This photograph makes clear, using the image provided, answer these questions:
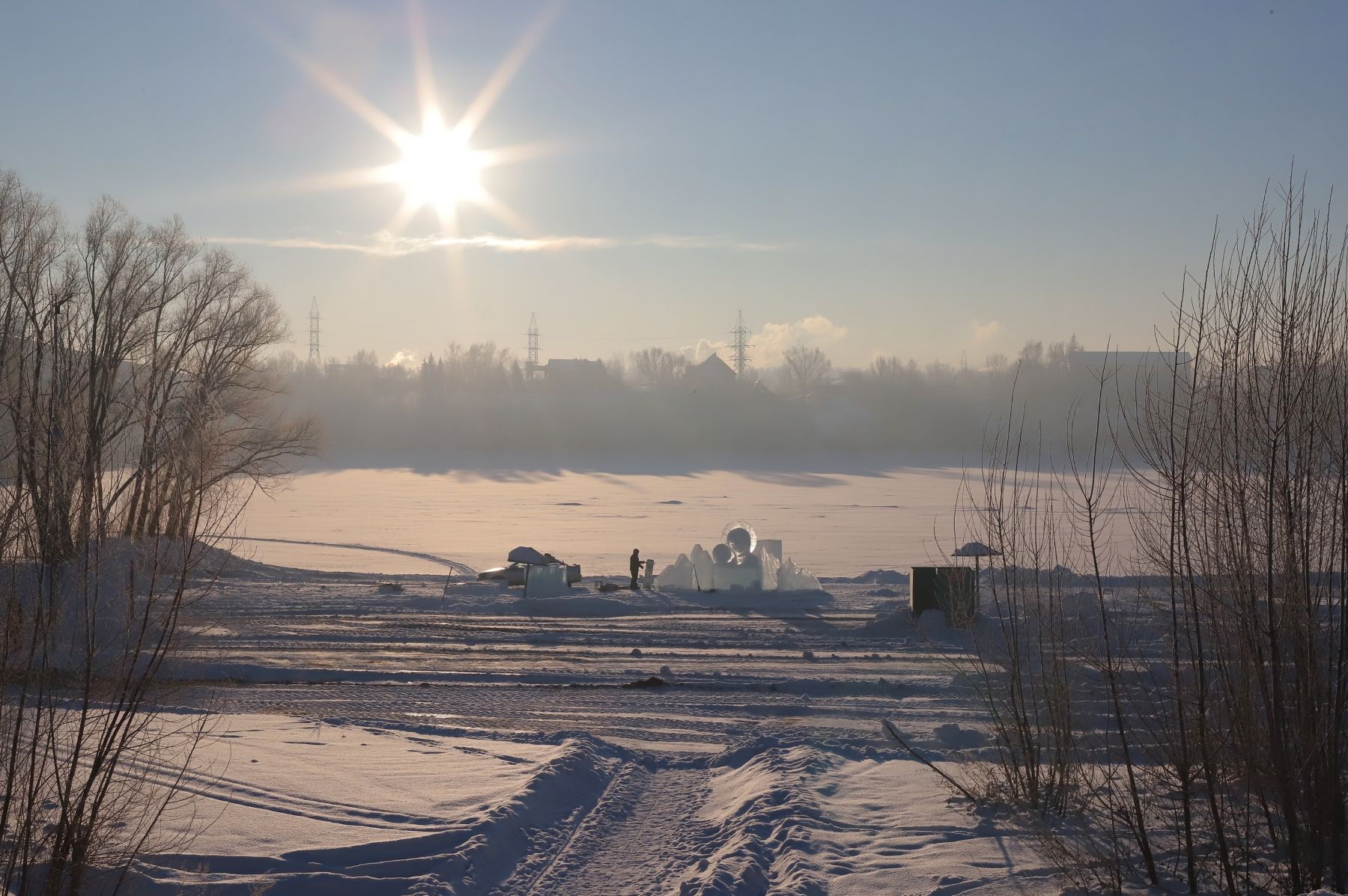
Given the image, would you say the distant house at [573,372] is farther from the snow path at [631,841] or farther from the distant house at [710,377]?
the snow path at [631,841]

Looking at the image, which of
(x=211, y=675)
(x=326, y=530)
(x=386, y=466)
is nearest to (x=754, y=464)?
(x=386, y=466)

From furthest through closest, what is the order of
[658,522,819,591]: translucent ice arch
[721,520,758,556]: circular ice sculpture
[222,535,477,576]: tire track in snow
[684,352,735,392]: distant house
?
[684,352,735,392]: distant house < [222,535,477,576]: tire track in snow < [721,520,758,556]: circular ice sculpture < [658,522,819,591]: translucent ice arch

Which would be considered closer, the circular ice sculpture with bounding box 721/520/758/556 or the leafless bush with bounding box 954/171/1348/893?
the leafless bush with bounding box 954/171/1348/893

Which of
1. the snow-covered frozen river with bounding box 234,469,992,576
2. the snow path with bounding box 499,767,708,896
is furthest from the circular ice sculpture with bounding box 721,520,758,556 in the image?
the snow path with bounding box 499,767,708,896

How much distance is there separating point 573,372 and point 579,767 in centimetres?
10347

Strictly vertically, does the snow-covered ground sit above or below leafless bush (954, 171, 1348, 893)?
below

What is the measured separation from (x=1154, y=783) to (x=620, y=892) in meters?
4.18

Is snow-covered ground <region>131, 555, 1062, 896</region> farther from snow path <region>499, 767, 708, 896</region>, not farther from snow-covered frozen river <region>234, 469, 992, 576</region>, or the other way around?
snow-covered frozen river <region>234, 469, 992, 576</region>

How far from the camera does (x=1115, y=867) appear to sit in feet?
19.2

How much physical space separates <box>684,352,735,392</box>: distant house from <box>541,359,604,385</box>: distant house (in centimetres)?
1023

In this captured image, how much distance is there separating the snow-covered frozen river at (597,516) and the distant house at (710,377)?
105 ft

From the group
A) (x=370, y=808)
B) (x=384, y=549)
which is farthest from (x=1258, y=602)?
(x=384, y=549)

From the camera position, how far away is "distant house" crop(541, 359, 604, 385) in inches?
4267

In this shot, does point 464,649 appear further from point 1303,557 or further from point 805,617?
point 1303,557
